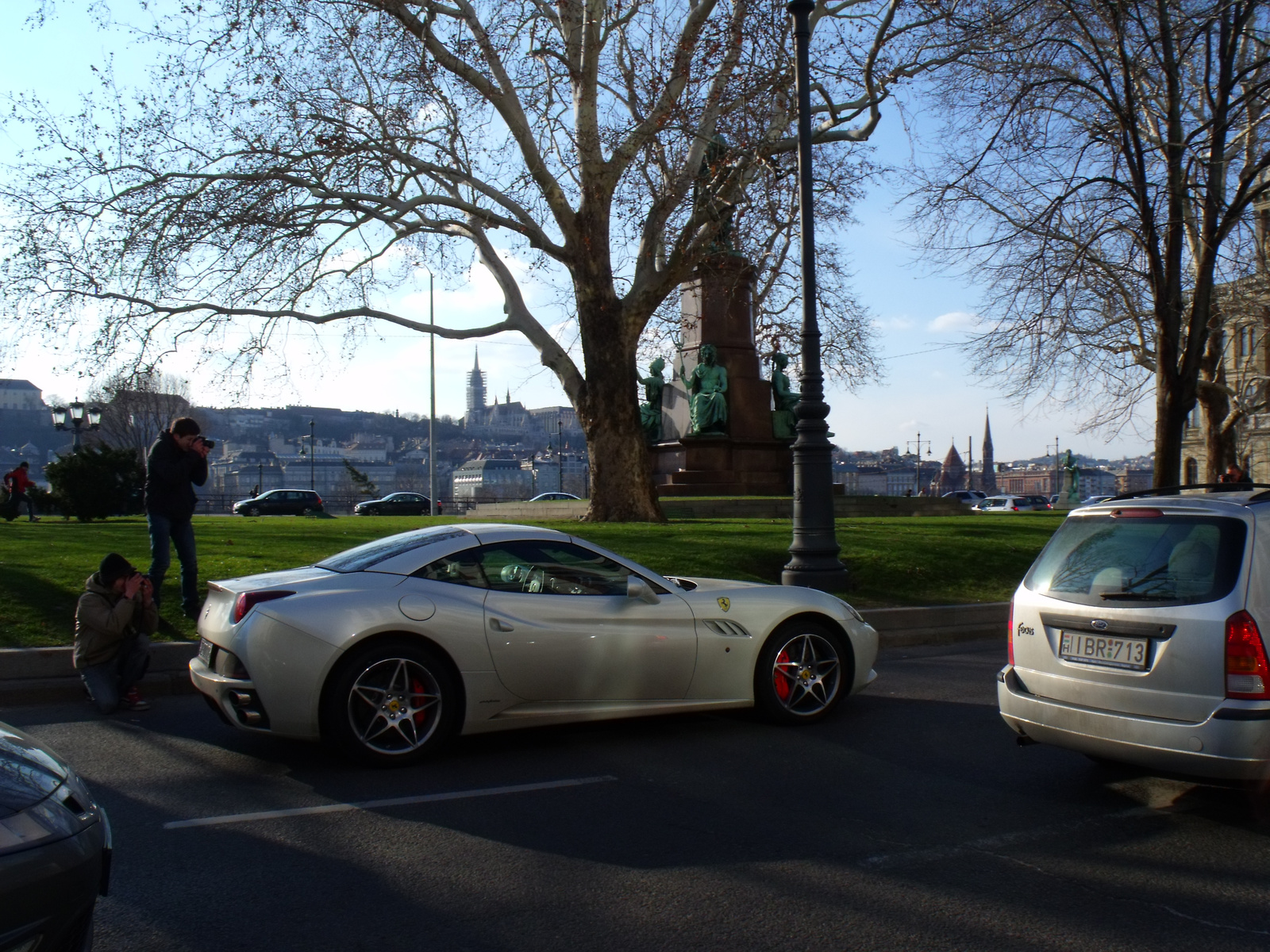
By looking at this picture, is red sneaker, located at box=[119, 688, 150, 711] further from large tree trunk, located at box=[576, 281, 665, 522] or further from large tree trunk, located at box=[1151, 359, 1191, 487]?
large tree trunk, located at box=[1151, 359, 1191, 487]

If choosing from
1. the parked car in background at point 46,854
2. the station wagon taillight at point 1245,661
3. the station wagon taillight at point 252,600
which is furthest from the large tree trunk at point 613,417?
the parked car in background at point 46,854

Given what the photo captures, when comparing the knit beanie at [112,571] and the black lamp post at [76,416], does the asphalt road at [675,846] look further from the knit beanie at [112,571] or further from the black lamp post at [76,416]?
the black lamp post at [76,416]

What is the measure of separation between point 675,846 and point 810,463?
23.5ft

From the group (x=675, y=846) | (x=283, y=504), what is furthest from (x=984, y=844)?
(x=283, y=504)

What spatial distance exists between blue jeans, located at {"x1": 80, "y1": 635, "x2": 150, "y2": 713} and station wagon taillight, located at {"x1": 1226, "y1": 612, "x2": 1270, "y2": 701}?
21.8ft

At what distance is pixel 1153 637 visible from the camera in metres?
4.83

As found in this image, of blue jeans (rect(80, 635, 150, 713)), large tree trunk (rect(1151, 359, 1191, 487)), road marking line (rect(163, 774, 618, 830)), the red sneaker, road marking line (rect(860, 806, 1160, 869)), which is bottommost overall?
road marking line (rect(860, 806, 1160, 869))

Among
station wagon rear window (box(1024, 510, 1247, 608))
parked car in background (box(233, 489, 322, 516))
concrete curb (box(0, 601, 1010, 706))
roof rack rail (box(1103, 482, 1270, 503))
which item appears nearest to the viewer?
station wagon rear window (box(1024, 510, 1247, 608))

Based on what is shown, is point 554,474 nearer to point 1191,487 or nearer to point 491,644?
point 491,644

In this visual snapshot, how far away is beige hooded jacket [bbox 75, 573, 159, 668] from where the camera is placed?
7.17 metres

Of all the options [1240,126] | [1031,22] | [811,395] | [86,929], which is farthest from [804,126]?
[1240,126]

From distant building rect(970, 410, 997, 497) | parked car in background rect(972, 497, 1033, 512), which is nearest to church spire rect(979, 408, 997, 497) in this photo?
distant building rect(970, 410, 997, 497)

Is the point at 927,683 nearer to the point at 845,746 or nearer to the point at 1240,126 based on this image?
the point at 845,746

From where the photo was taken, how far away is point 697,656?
6.61m
